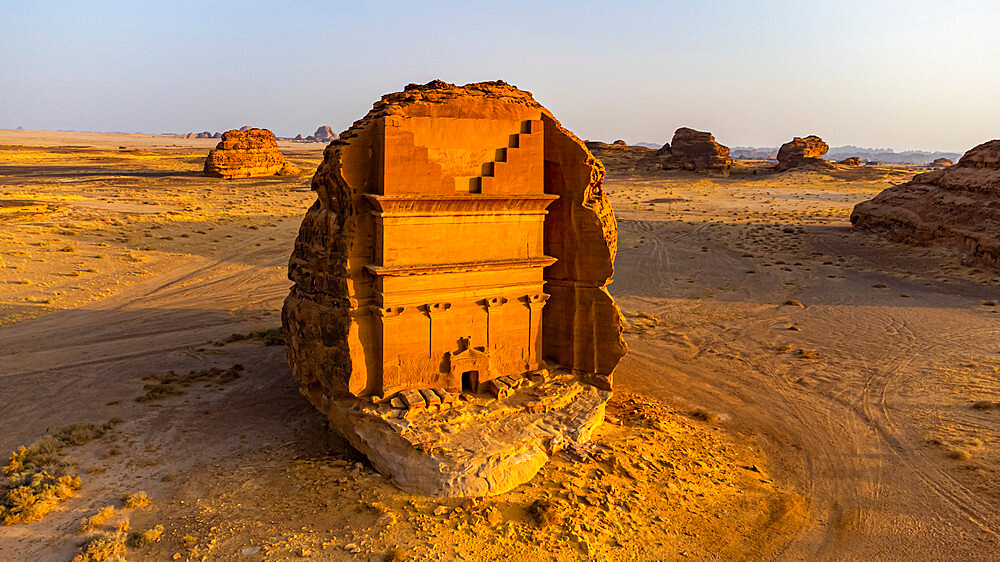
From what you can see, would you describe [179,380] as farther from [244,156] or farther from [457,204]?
Result: [244,156]

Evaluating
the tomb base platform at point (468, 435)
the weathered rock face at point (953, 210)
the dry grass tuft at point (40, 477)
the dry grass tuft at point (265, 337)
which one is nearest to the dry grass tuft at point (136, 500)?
the dry grass tuft at point (40, 477)

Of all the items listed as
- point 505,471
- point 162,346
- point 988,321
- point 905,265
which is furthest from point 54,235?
point 905,265

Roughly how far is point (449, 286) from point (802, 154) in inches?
3267

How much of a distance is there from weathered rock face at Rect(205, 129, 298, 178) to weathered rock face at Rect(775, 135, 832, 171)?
63246mm

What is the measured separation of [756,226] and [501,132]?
107 ft

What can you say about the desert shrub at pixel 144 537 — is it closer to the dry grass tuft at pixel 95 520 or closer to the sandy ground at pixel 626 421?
the sandy ground at pixel 626 421

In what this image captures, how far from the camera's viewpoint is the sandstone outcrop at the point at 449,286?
9.45 meters

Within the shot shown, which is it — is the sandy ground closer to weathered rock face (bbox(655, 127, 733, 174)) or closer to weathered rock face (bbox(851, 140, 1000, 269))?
weathered rock face (bbox(851, 140, 1000, 269))

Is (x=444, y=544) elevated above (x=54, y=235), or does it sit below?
below

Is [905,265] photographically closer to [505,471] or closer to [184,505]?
[505,471]

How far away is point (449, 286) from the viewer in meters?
10.3

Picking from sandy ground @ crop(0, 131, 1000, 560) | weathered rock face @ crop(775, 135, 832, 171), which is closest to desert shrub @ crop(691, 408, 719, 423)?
sandy ground @ crop(0, 131, 1000, 560)

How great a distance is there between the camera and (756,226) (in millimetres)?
38844

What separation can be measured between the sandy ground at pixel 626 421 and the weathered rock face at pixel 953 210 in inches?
43.0
